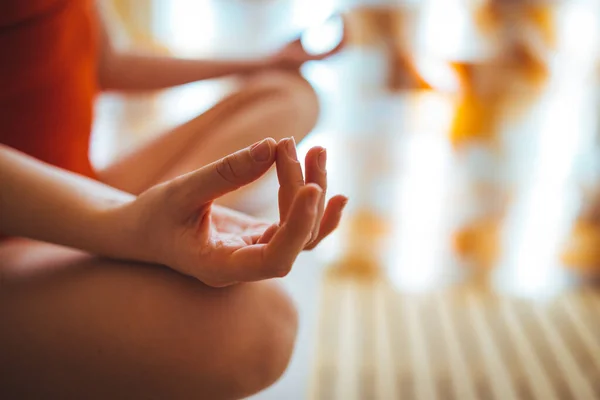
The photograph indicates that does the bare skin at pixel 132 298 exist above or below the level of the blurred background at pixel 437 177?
below

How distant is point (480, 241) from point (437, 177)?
0.22 meters

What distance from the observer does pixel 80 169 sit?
1.91 feet

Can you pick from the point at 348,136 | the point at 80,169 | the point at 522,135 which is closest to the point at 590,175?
the point at 522,135

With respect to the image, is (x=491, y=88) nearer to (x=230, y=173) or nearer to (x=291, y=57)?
(x=291, y=57)

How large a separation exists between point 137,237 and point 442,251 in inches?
40.3

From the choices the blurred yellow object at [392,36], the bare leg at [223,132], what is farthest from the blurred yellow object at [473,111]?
the bare leg at [223,132]

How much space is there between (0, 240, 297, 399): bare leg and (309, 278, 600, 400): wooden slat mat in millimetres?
531

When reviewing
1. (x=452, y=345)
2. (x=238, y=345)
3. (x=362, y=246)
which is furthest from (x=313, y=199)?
(x=362, y=246)

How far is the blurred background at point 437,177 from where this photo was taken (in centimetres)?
95

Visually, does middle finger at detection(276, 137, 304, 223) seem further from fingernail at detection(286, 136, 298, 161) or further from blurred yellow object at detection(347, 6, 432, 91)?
blurred yellow object at detection(347, 6, 432, 91)

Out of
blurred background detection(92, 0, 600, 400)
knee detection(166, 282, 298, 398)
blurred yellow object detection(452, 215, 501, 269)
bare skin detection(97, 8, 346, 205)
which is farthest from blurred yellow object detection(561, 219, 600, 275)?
knee detection(166, 282, 298, 398)

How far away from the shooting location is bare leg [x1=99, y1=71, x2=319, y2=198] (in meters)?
0.52

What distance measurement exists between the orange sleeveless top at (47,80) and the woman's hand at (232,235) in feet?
0.65

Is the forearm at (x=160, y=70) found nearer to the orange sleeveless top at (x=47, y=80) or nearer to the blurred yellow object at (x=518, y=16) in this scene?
the orange sleeveless top at (x=47, y=80)
